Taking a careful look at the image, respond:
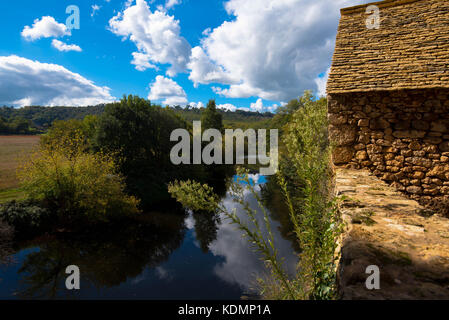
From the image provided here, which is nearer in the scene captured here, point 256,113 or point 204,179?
point 204,179

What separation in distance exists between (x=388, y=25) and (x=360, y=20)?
732mm

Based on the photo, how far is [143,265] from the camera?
9008mm

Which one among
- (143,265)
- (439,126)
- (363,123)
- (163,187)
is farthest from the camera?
(163,187)

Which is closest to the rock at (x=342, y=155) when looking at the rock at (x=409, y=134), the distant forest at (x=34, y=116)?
the rock at (x=409, y=134)

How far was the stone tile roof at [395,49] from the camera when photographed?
4.54 meters

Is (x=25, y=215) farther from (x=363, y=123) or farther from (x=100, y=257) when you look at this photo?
(x=363, y=123)

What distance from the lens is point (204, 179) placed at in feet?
64.0

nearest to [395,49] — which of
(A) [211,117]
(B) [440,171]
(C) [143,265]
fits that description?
(B) [440,171]

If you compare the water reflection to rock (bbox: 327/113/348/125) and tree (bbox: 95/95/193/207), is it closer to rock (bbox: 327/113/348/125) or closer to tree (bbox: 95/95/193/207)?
rock (bbox: 327/113/348/125)

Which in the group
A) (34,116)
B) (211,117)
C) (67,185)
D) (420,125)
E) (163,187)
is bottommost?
(163,187)

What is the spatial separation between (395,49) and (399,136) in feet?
7.28

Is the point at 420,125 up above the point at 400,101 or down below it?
below
